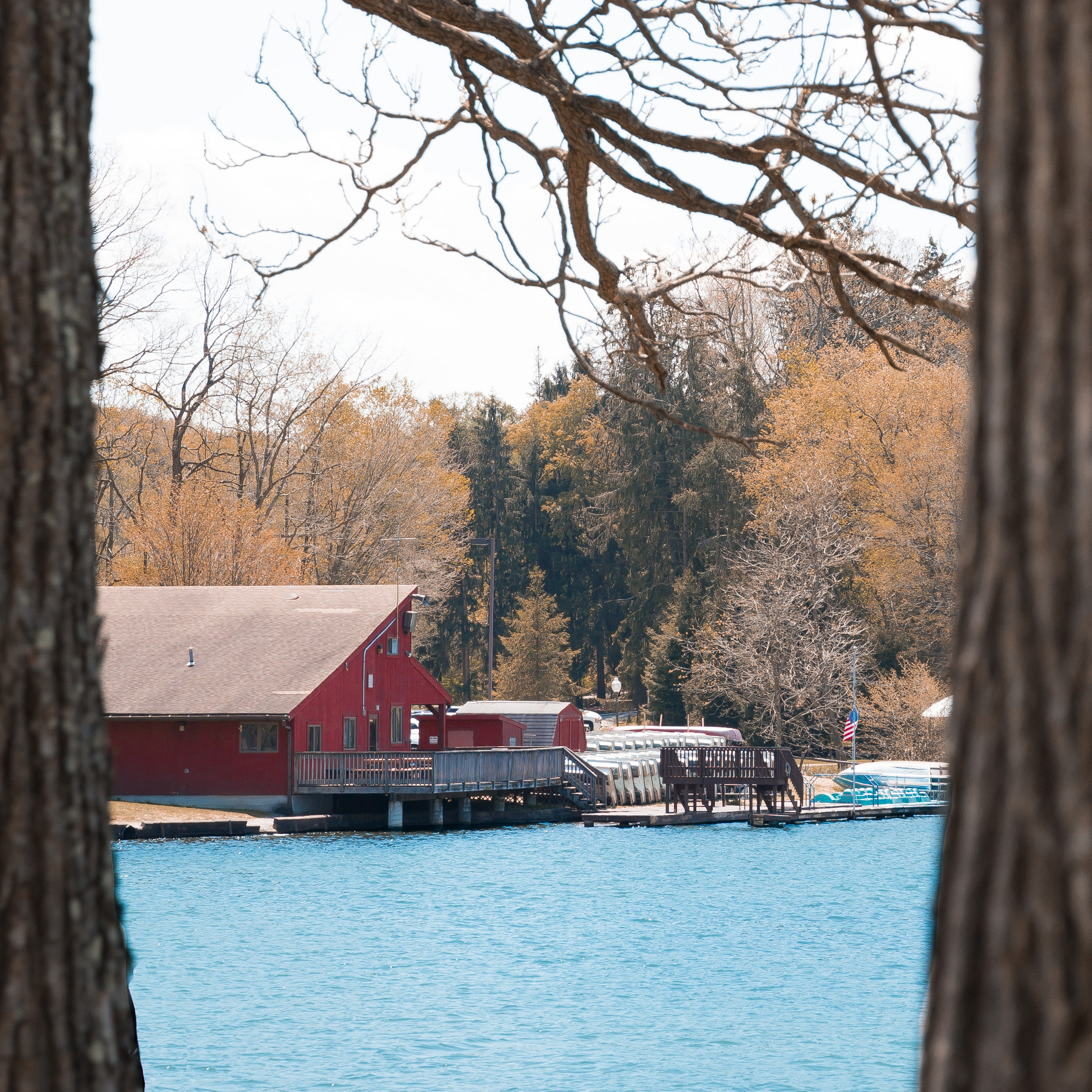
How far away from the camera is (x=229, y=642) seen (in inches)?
1560

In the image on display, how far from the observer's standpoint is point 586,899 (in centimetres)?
2766

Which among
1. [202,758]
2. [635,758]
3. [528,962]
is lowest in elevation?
[528,962]

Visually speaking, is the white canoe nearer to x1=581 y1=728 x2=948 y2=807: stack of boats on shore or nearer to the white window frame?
x1=581 y1=728 x2=948 y2=807: stack of boats on shore

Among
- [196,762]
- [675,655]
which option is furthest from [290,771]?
[675,655]

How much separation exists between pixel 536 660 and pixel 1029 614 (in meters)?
60.6

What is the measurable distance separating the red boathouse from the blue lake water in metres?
3.50

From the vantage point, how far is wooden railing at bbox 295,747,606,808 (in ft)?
117

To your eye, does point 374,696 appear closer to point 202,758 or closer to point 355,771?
point 355,771

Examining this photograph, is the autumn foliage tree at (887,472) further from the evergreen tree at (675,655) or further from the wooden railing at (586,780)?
the wooden railing at (586,780)

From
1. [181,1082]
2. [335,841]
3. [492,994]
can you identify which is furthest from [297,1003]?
[335,841]

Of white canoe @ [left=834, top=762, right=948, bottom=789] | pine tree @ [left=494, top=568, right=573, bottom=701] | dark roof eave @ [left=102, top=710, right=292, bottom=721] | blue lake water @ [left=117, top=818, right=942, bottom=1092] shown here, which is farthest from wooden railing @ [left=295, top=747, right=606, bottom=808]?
pine tree @ [left=494, top=568, right=573, bottom=701]

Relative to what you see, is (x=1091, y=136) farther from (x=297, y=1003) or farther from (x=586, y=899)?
(x=586, y=899)

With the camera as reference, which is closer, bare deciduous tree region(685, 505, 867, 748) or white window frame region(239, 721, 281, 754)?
white window frame region(239, 721, 281, 754)

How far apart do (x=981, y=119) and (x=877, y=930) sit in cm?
2503
